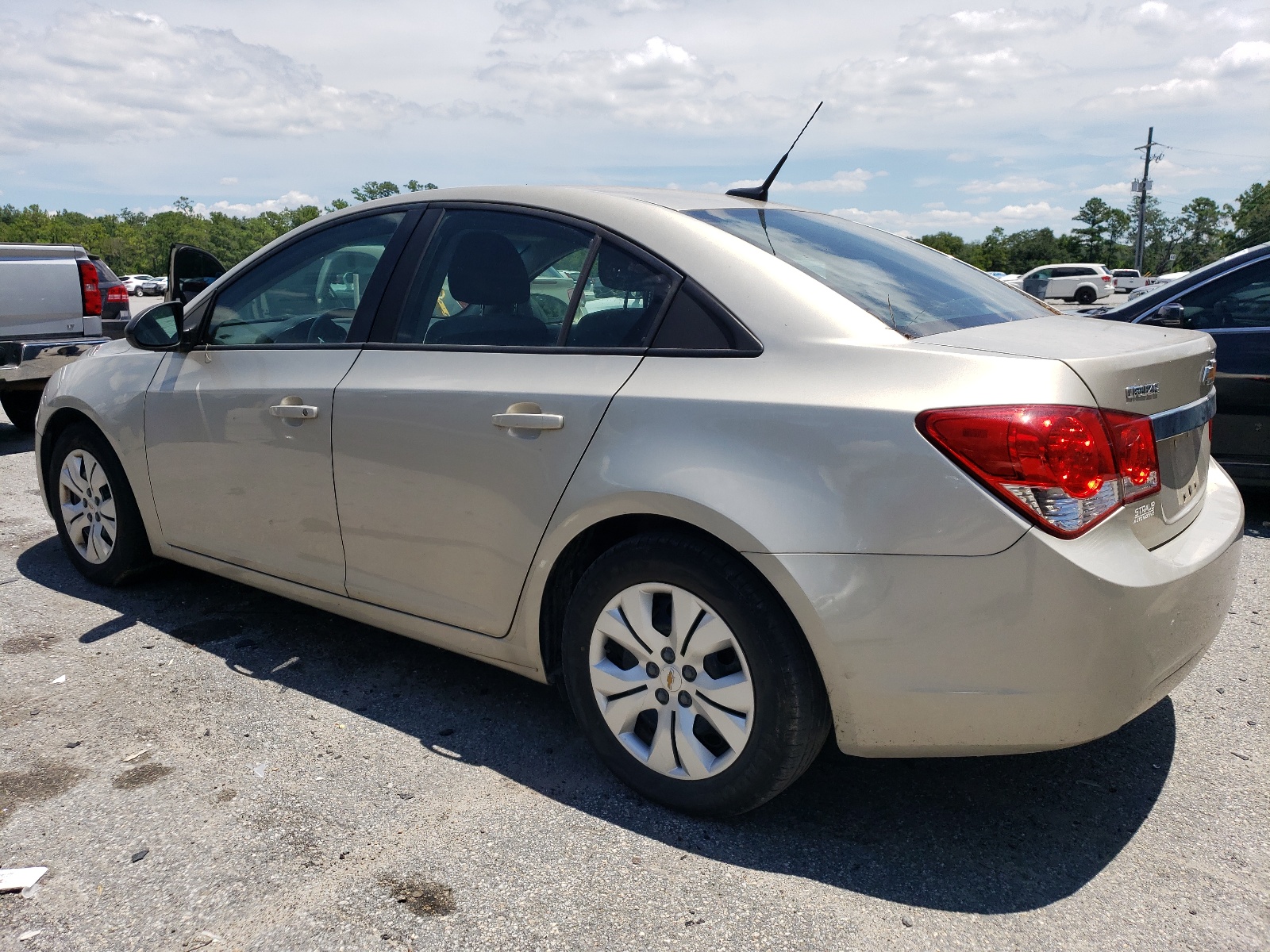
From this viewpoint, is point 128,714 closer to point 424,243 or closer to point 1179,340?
point 424,243

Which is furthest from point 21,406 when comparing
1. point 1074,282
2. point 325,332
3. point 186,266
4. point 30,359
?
point 1074,282

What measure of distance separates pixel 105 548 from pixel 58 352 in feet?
14.9

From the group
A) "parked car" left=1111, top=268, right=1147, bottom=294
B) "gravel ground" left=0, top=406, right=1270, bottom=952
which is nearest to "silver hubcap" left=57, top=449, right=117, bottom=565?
"gravel ground" left=0, top=406, right=1270, bottom=952

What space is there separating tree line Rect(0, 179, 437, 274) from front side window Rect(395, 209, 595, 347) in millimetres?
113992

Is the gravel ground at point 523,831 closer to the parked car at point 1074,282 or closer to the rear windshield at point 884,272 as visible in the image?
the rear windshield at point 884,272

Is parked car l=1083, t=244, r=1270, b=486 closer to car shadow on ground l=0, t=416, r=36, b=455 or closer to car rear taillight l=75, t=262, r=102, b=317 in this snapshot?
car rear taillight l=75, t=262, r=102, b=317

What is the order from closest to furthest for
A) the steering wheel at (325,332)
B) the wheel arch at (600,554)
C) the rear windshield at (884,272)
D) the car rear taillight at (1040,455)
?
the car rear taillight at (1040,455)
the wheel arch at (600,554)
the rear windshield at (884,272)
the steering wheel at (325,332)

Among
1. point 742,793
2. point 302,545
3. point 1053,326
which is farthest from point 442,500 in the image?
point 1053,326

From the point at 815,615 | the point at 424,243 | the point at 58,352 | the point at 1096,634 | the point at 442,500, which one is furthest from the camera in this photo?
the point at 58,352

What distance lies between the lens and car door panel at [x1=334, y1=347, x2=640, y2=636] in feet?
9.08

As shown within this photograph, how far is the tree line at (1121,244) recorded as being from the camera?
96.1 m

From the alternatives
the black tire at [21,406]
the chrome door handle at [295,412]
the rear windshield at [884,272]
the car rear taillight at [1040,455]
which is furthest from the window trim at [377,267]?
the black tire at [21,406]

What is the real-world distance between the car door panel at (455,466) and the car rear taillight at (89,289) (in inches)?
263

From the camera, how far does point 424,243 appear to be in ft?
10.8
